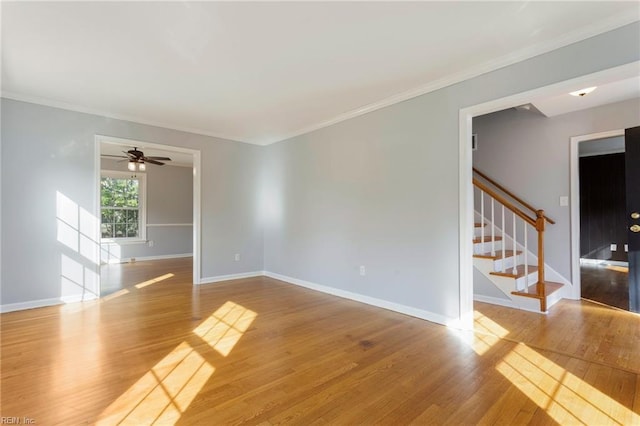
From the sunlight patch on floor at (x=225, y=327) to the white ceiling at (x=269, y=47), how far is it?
2483 millimetres

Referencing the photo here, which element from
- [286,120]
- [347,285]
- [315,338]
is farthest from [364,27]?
[347,285]

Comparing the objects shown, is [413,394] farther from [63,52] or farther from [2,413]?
[63,52]

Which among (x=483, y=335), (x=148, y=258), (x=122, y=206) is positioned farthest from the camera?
(x=148, y=258)

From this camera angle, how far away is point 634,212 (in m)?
3.33

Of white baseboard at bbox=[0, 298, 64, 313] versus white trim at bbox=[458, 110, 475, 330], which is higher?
white trim at bbox=[458, 110, 475, 330]

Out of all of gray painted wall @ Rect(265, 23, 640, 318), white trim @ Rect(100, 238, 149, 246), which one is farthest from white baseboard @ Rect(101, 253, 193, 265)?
gray painted wall @ Rect(265, 23, 640, 318)

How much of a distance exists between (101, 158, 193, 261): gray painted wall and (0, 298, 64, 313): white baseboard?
12.5ft

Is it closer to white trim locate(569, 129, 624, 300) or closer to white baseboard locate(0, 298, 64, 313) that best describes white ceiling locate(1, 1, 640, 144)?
white trim locate(569, 129, 624, 300)

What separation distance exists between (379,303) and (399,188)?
142cm

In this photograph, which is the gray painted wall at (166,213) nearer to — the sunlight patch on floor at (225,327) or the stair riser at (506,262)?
the sunlight patch on floor at (225,327)

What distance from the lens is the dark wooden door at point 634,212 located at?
3.29m

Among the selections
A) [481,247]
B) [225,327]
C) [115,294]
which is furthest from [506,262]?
[115,294]

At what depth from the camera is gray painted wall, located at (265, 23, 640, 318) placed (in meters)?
2.55

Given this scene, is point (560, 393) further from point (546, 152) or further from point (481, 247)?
point (546, 152)
